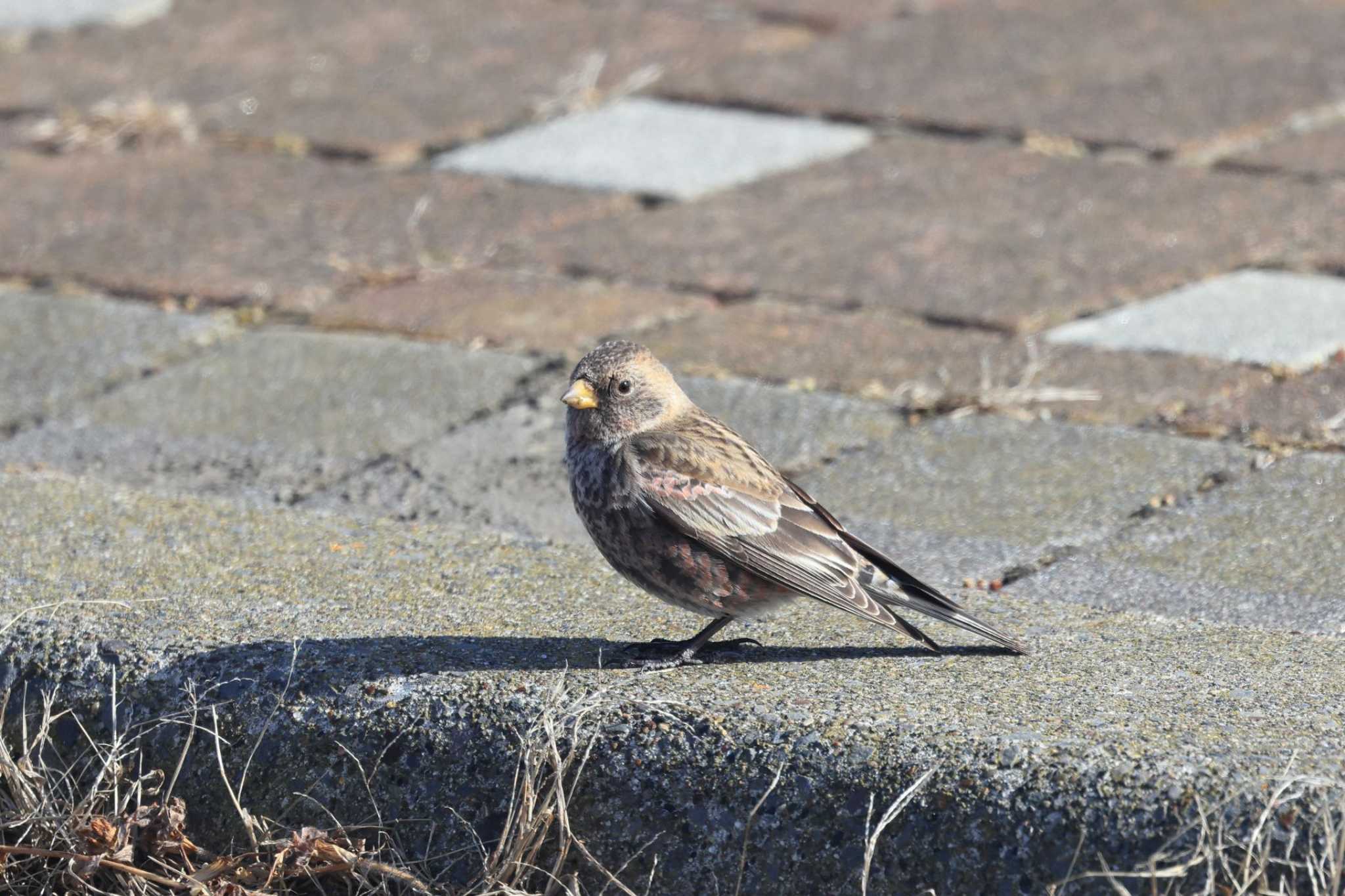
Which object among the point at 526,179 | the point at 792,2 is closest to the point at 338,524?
the point at 526,179

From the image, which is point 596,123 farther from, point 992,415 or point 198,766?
point 198,766

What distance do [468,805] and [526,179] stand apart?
3987 mm

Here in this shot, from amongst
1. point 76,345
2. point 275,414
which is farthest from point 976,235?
point 76,345

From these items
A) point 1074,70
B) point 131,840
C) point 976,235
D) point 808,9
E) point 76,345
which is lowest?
point 131,840

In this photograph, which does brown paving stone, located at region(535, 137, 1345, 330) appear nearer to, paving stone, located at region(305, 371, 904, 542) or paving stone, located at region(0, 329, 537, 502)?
paving stone, located at region(305, 371, 904, 542)

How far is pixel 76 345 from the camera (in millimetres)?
5496

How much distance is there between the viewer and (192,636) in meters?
3.43

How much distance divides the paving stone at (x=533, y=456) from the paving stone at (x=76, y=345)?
40.8 inches

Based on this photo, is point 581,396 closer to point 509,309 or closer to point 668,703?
point 668,703

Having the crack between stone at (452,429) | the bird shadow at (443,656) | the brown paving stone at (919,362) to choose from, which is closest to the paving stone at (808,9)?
the brown paving stone at (919,362)

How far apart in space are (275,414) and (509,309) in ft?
2.92

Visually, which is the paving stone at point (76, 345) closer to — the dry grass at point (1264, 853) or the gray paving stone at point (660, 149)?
the gray paving stone at point (660, 149)

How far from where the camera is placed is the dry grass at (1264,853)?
8.57 ft

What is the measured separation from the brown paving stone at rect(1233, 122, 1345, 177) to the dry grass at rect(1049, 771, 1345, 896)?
13.9ft
